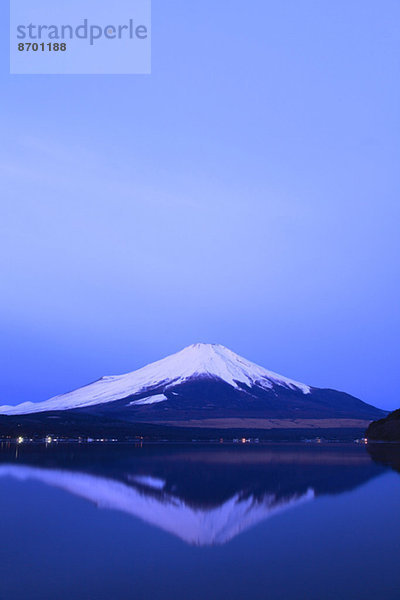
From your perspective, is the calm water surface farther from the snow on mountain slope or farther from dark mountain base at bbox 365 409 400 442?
dark mountain base at bbox 365 409 400 442

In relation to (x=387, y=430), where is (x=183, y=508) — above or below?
above

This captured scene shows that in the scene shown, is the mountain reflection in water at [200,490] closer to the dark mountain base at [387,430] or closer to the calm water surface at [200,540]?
the calm water surface at [200,540]

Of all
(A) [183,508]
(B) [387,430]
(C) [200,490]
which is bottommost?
(B) [387,430]

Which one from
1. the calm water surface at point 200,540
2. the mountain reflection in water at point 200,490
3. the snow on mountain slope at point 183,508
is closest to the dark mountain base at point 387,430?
the mountain reflection in water at point 200,490

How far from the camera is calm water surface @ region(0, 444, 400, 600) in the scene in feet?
41.9

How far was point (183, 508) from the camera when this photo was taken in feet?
79.4

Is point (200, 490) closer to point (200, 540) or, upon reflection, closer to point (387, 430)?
point (200, 540)

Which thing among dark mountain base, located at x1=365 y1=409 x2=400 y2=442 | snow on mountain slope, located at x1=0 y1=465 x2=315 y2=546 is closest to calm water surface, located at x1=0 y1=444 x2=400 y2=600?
snow on mountain slope, located at x1=0 y1=465 x2=315 y2=546

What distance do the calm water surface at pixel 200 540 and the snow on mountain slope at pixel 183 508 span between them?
0.04 meters

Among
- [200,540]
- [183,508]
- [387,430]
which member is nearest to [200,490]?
Result: [183,508]

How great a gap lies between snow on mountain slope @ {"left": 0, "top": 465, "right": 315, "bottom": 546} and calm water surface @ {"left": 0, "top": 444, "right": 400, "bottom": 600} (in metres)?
0.04

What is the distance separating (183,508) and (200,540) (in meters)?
6.36

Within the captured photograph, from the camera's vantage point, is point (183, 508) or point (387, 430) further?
point (387, 430)

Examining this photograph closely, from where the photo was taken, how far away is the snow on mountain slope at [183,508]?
63.4 feet
